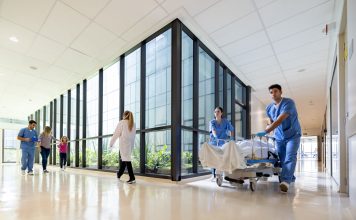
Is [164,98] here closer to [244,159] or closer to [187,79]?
[187,79]

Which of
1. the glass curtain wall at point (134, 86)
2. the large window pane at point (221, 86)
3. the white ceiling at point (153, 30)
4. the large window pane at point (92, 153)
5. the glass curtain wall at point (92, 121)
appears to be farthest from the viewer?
the glass curtain wall at point (92, 121)

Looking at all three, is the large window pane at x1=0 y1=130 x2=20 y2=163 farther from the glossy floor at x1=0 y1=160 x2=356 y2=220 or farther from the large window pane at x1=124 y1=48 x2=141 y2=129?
the glossy floor at x1=0 y1=160 x2=356 y2=220

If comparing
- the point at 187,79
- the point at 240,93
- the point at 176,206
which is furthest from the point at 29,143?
the point at 240,93

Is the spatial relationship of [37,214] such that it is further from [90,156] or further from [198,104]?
[90,156]

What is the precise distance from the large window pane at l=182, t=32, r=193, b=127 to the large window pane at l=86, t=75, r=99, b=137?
3.33 m

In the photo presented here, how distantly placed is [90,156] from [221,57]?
4.91 metres

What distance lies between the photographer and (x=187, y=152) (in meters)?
4.51

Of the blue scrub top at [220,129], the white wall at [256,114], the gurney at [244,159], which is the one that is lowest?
the gurney at [244,159]

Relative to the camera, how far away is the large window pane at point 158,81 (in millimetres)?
4602

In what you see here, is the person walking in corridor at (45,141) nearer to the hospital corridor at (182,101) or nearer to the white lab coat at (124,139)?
the hospital corridor at (182,101)

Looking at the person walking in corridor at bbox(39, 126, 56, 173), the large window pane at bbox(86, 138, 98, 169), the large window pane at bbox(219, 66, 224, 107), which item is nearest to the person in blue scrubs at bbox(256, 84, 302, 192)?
the large window pane at bbox(219, 66, 224, 107)

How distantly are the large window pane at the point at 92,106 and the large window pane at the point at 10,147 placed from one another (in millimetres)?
10411

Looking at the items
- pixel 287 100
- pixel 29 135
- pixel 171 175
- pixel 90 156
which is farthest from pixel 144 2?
pixel 90 156

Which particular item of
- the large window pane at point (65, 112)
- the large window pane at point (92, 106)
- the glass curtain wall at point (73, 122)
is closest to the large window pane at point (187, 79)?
the large window pane at point (92, 106)
